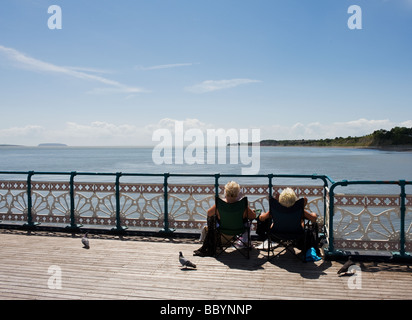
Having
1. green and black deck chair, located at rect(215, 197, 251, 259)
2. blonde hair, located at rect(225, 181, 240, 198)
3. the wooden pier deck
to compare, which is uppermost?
blonde hair, located at rect(225, 181, 240, 198)

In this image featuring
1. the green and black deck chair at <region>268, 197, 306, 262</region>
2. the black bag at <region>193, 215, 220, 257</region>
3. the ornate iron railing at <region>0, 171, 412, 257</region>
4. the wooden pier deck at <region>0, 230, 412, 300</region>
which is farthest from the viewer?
the black bag at <region>193, 215, 220, 257</region>

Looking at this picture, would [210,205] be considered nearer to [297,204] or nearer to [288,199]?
[288,199]

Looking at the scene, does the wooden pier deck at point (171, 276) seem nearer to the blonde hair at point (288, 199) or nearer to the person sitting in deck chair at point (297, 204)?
the person sitting in deck chair at point (297, 204)

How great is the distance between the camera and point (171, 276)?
212 inches

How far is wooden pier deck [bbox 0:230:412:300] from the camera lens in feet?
15.6

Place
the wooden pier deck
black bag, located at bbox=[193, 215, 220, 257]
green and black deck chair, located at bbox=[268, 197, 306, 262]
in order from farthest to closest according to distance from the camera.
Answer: black bag, located at bbox=[193, 215, 220, 257], green and black deck chair, located at bbox=[268, 197, 306, 262], the wooden pier deck

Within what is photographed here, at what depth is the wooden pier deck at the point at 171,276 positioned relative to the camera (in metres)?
4.75

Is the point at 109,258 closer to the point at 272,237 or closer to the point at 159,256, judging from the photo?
the point at 159,256

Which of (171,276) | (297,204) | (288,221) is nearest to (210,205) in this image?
(288,221)

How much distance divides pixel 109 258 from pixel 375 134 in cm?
18410

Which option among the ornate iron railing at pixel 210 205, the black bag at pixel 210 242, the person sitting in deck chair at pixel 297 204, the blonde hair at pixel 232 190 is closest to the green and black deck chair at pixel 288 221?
the person sitting in deck chair at pixel 297 204

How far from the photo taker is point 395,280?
519cm

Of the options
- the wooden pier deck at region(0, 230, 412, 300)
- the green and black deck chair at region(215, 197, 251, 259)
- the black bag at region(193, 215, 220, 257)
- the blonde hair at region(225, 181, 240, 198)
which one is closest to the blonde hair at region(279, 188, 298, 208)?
the green and black deck chair at region(215, 197, 251, 259)

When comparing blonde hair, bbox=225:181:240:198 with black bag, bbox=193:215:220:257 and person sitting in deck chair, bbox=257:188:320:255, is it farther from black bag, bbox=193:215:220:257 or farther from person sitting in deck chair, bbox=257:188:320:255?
person sitting in deck chair, bbox=257:188:320:255
